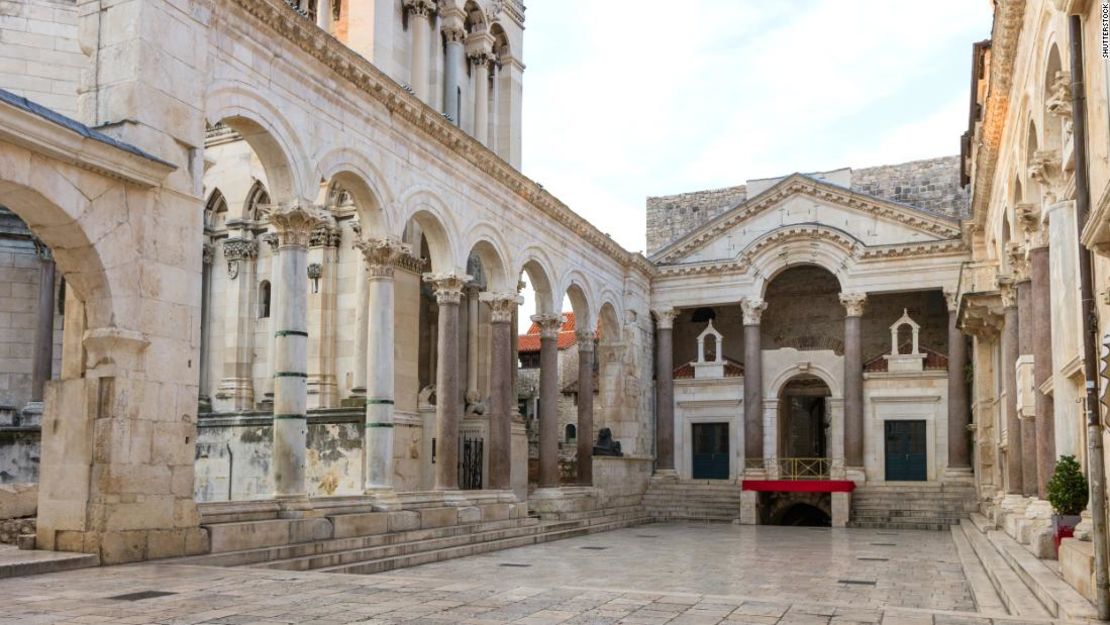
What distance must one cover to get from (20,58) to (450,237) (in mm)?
9216

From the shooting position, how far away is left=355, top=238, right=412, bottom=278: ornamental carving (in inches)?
719

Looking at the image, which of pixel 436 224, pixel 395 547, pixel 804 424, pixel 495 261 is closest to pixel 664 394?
pixel 804 424

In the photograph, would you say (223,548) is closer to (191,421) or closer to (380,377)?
(191,421)

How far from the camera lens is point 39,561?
10641 mm

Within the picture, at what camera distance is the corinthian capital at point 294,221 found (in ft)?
52.1

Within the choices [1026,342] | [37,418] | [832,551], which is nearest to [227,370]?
[37,418]

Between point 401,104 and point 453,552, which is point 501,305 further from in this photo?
point 453,552

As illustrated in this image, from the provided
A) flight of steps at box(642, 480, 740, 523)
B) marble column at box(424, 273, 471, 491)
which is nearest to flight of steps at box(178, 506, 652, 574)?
marble column at box(424, 273, 471, 491)

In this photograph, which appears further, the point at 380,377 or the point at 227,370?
the point at 227,370

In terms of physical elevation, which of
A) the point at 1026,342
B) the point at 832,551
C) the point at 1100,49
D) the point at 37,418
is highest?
the point at 1100,49

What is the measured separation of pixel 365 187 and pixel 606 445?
13865 mm

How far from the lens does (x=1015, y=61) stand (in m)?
16.2

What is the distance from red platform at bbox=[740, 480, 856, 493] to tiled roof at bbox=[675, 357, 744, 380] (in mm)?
5304

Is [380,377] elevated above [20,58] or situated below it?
below
